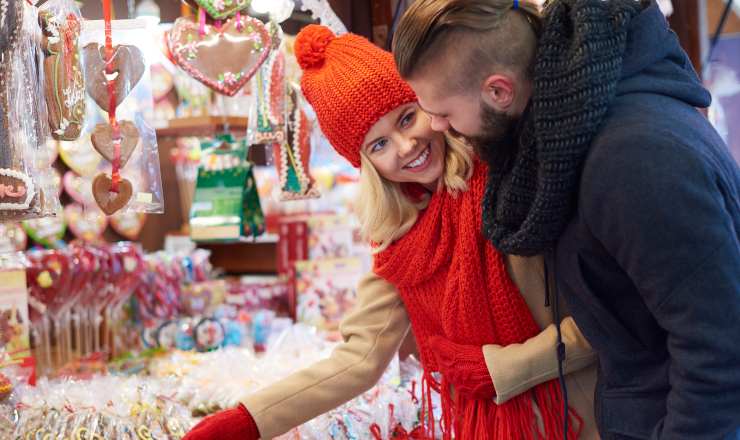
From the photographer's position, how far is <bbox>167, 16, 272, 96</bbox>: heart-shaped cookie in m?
2.14

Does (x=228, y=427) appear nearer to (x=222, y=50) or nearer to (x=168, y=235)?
(x=222, y=50)

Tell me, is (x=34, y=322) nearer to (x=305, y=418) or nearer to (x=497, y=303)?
(x=305, y=418)

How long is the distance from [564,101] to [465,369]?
66 cm

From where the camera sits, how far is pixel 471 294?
5.32 feet

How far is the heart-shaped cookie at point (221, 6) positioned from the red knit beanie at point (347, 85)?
31 centimetres

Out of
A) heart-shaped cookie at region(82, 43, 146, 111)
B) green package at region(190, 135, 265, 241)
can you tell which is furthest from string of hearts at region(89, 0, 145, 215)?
green package at region(190, 135, 265, 241)

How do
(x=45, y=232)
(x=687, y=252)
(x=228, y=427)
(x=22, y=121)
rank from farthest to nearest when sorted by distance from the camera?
(x=45, y=232) → (x=228, y=427) → (x=22, y=121) → (x=687, y=252)

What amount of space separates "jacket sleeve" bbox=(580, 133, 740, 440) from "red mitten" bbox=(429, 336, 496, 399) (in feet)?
1.70

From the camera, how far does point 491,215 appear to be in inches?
57.8

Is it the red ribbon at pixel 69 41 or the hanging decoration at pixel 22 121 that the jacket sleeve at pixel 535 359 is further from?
the red ribbon at pixel 69 41

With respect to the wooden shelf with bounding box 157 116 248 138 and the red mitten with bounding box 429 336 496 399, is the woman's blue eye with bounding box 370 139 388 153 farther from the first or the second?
the wooden shelf with bounding box 157 116 248 138

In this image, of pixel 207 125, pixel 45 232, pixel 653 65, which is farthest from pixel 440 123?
pixel 45 232

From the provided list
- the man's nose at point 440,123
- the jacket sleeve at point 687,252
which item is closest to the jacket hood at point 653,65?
the jacket sleeve at point 687,252

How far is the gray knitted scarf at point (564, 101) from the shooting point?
3.98 feet
